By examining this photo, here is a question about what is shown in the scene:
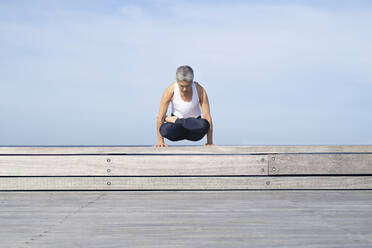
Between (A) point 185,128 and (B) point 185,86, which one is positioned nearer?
(B) point 185,86

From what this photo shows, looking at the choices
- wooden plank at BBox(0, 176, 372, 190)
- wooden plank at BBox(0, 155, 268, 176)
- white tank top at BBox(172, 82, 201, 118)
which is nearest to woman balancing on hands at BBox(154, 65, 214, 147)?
white tank top at BBox(172, 82, 201, 118)

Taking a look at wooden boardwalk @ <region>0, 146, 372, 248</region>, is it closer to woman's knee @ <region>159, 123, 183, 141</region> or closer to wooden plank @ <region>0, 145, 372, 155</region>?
wooden plank @ <region>0, 145, 372, 155</region>

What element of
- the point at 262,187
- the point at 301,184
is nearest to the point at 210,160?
the point at 262,187

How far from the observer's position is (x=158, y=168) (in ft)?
15.0

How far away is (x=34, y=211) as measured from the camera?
3.33 metres

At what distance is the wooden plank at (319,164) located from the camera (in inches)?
183

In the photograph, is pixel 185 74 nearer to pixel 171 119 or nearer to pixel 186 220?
pixel 171 119

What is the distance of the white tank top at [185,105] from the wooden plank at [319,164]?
3.31ft

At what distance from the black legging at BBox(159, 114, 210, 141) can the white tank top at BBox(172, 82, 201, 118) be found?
87 millimetres

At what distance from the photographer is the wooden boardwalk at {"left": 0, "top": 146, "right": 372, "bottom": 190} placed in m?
4.58

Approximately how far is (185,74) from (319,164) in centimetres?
174

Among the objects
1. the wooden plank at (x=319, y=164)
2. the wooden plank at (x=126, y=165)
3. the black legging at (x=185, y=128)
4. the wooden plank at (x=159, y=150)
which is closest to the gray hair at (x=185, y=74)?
the black legging at (x=185, y=128)

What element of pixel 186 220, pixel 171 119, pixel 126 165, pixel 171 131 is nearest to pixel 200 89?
pixel 171 119

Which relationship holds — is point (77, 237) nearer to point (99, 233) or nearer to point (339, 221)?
point (99, 233)
